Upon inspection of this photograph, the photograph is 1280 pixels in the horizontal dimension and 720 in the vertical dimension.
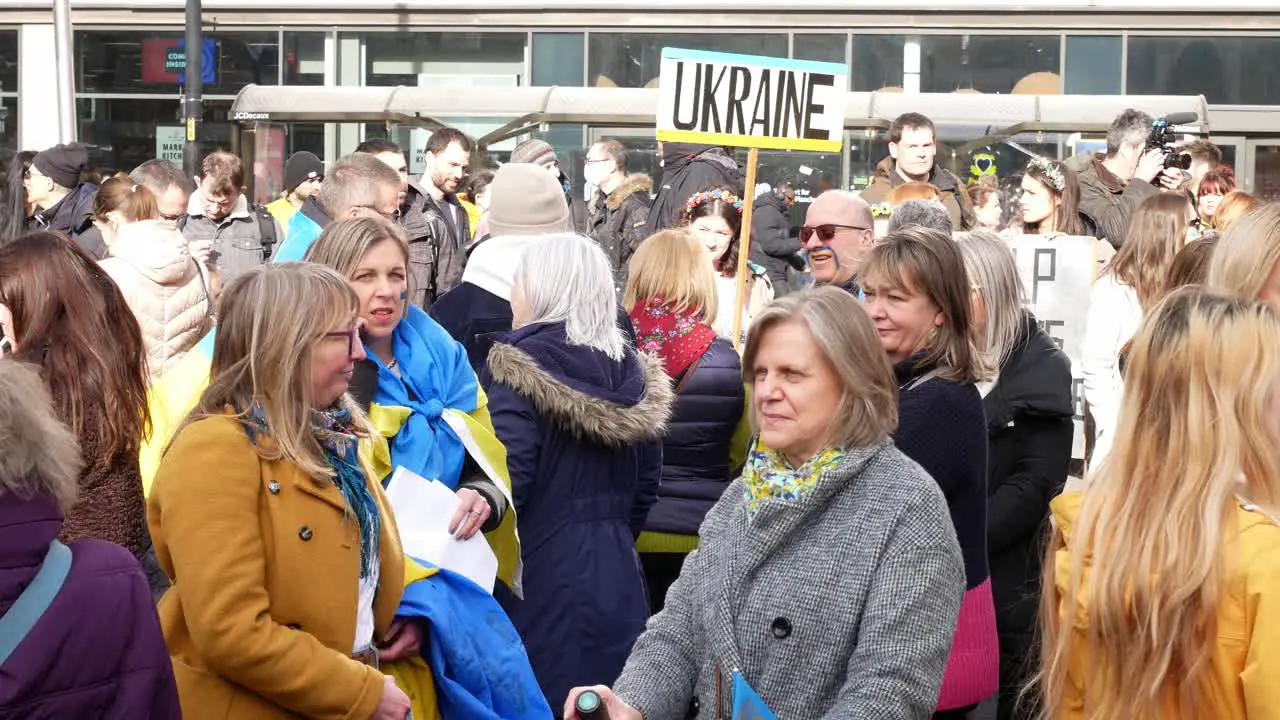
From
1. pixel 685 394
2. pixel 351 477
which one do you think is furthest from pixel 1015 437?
pixel 351 477

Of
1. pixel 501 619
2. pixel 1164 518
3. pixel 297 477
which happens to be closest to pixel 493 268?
pixel 501 619

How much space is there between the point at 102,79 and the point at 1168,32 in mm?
16749

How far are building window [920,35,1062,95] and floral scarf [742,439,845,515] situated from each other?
21724 millimetres

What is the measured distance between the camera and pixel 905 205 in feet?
23.1

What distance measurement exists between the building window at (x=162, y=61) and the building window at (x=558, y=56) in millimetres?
4197

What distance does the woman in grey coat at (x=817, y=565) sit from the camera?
301 centimetres

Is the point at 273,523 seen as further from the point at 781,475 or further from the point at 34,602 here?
the point at 781,475

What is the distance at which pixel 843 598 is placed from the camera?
3.03 meters

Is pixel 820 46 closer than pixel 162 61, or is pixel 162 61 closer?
pixel 820 46

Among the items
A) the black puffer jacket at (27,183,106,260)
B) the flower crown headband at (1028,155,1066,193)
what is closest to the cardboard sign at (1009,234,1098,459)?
the flower crown headband at (1028,155,1066,193)

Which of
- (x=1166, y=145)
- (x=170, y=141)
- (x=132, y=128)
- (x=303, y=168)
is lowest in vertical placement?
(x=303, y=168)

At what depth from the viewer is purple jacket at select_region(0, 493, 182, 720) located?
2934 millimetres

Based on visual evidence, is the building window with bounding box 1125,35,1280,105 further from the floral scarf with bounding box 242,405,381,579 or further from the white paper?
the floral scarf with bounding box 242,405,381,579

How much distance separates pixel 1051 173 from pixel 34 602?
6786 millimetres
